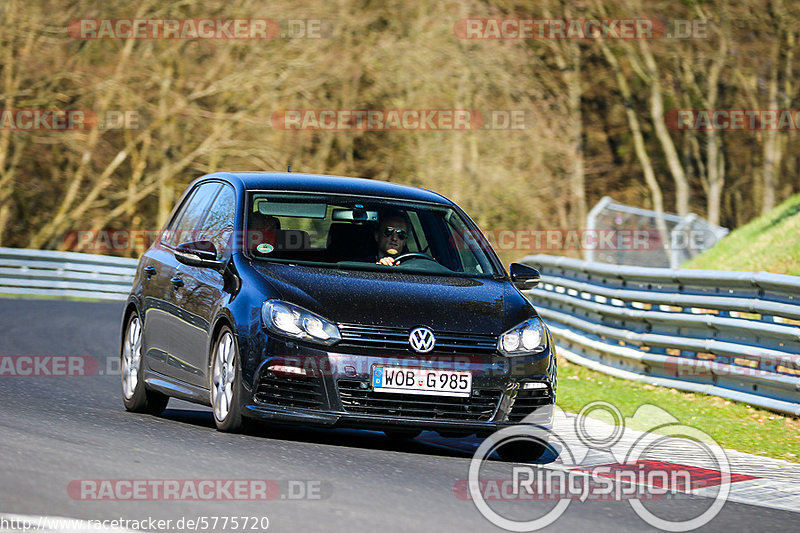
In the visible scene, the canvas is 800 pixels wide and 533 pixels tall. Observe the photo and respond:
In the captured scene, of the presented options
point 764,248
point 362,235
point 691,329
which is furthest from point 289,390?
point 764,248

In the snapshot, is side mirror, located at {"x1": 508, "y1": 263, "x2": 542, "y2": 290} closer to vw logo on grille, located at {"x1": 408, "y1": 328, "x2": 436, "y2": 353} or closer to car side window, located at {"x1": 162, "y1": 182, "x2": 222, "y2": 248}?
vw logo on grille, located at {"x1": 408, "y1": 328, "x2": 436, "y2": 353}

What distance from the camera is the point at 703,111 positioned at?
41156 millimetres

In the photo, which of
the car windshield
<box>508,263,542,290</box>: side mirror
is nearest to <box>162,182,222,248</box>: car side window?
the car windshield

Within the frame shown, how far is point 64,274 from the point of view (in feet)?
96.0

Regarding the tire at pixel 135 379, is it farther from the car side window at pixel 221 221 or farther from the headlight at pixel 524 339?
the headlight at pixel 524 339

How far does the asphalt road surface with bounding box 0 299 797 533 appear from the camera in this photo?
5957 mm

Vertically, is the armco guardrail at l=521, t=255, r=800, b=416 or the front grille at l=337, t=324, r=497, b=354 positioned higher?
the front grille at l=337, t=324, r=497, b=354

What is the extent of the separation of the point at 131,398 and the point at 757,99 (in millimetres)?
33930

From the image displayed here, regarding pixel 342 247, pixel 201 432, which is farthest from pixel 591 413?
pixel 201 432

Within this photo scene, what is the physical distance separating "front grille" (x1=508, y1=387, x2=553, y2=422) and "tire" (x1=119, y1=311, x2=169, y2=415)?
275 cm

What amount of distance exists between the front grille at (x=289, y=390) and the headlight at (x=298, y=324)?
0.23 m

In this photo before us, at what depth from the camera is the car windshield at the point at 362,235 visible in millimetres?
8961

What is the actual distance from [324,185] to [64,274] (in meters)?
20.7

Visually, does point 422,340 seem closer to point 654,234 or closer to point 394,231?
point 394,231
